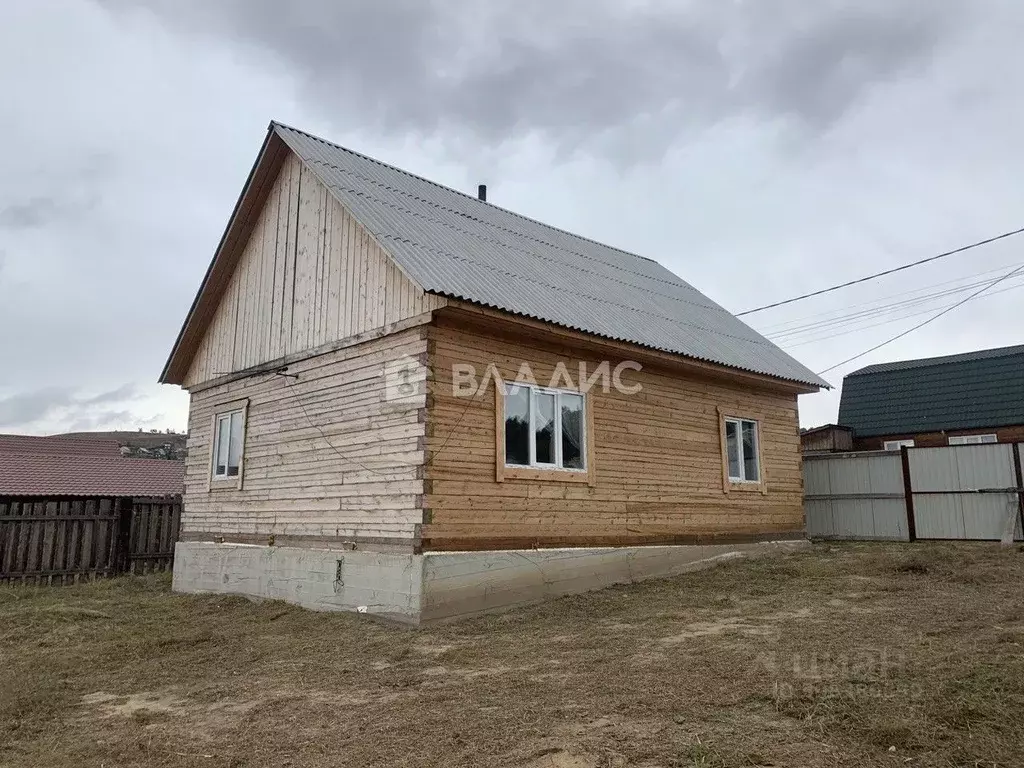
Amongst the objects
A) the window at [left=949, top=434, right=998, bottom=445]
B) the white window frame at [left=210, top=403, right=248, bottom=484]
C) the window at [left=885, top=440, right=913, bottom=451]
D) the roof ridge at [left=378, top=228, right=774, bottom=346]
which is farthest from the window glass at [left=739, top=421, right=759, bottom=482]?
the window at [left=885, top=440, right=913, bottom=451]

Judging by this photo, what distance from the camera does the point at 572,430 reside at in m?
11.7

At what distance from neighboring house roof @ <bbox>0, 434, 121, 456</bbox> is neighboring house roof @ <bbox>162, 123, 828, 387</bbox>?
1728 centimetres

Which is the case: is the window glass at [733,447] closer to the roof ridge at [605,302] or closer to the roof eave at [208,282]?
the roof ridge at [605,302]

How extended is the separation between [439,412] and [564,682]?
427cm

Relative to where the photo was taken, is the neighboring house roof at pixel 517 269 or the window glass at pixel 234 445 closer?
the neighboring house roof at pixel 517 269

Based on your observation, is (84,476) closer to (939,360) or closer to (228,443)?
(228,443)

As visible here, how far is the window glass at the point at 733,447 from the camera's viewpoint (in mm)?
14828

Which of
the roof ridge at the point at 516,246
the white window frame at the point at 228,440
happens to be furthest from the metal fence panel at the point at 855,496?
the white window frame at the point at 228,440

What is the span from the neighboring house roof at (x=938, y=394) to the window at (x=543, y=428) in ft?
71.3

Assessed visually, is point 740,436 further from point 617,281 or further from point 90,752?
point 90,752

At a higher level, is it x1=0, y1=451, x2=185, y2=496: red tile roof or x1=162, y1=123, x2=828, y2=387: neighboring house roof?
x1=162, y1=123, x2=828, y2=387: neighboring house roof

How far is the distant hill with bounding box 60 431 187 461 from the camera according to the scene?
5038cm

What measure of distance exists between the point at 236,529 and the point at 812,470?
12366mm

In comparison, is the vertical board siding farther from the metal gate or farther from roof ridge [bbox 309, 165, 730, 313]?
the metal gate
